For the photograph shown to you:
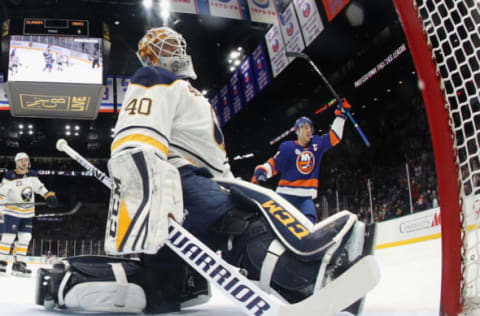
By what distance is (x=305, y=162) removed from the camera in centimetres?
351

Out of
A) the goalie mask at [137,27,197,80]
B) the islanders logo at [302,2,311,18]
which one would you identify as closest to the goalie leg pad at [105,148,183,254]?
the goalie mask at [137,27,197,80]

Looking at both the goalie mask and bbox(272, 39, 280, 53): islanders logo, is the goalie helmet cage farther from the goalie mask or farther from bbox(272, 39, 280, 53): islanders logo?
bbox(272, 39, 280, 53): islanders logo

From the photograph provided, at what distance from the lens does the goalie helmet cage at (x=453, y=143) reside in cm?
87

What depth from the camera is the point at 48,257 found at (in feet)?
34.1

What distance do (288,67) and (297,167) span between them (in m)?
4.05

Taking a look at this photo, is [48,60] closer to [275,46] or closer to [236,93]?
[275,46]

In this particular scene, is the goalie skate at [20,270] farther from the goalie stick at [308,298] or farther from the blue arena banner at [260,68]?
the blue arena banner at [260,68]

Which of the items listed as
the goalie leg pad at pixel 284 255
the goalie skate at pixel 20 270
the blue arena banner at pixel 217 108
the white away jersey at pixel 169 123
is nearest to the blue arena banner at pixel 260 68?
the blue arena banner at pixel 217 108

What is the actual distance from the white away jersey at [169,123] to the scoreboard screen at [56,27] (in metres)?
5.49

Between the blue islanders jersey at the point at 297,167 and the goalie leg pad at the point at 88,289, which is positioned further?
the blue islanders jersey at the point at 297,167

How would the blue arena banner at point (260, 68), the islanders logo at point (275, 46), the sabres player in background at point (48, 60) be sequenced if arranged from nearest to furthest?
1. the sabres player in background at point (48, 60)
2. the islanders logo at point (275, 46)
3. the blue arena banner at point (260, 68)

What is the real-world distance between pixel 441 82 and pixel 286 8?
504 cm

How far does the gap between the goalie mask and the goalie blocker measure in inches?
13.9

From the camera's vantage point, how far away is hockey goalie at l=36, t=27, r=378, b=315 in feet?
3.41
